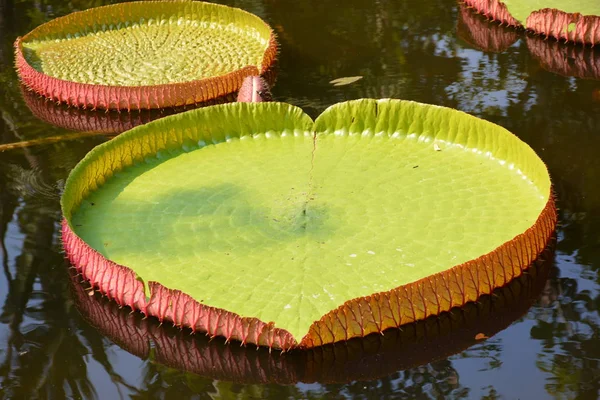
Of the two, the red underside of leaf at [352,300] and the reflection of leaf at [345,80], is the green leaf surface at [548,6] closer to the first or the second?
the reflection of leaf at [345,80]

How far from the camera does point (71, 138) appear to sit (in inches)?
204

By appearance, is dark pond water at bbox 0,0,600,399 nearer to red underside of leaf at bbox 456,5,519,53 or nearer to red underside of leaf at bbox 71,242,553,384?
red underside of leaf at bbox 71,242,553,384

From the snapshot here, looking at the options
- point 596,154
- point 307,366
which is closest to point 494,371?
point 307,366

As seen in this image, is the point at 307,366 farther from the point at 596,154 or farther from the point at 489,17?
the point at 489,17

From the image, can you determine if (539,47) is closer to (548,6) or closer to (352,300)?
(548,6)

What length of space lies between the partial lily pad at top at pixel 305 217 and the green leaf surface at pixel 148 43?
4.34ft

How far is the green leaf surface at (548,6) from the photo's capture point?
6.37 meters

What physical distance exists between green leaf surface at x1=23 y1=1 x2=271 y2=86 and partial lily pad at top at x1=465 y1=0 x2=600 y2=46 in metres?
1.72

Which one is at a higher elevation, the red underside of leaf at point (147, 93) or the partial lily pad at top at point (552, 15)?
the partial lily pad at top at point (552, 15)

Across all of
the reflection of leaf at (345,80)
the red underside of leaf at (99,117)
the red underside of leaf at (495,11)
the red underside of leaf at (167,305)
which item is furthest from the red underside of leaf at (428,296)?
the red underside of leaf at (495,11)

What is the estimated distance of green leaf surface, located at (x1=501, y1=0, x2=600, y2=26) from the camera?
20.9 feet

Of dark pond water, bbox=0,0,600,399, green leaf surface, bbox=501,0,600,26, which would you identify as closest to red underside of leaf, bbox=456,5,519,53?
green leaf surface, bbox=501,0,600,26

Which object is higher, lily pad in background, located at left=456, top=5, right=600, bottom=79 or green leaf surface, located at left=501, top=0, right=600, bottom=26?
green leaf surface, located at left=501, top=0, right=600, bottom=26

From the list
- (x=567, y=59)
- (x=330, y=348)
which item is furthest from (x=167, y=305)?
(x=567, y=59)
